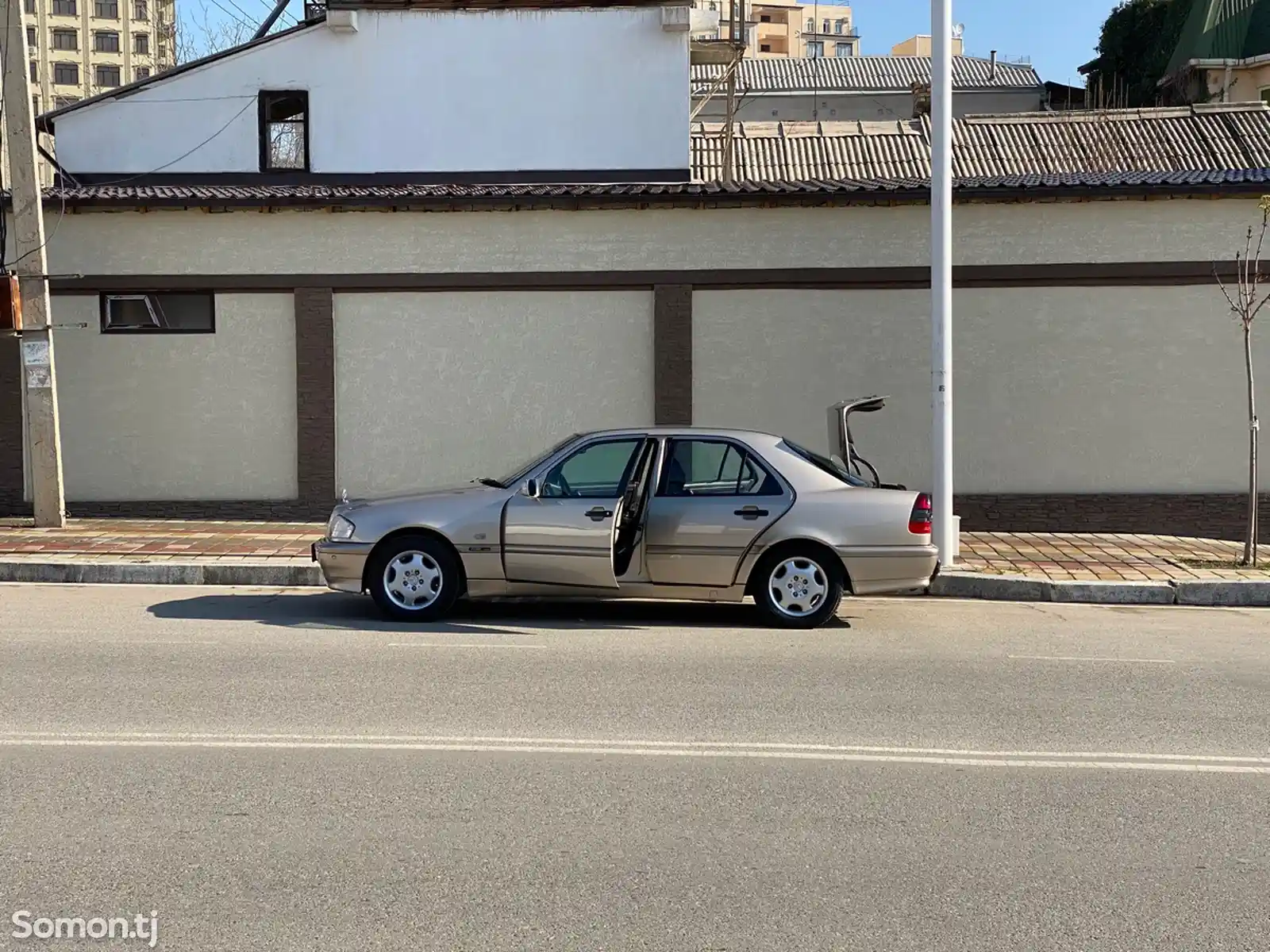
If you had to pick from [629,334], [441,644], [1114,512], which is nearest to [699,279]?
[629,334]

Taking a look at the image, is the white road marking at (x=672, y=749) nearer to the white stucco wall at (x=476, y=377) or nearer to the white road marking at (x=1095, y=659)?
the white road marking at (x=1095, y=659)

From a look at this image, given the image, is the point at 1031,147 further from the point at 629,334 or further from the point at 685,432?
the point at 685,432

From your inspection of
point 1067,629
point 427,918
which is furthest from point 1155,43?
point 427,918

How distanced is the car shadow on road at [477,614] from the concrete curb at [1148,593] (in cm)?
Result: 222

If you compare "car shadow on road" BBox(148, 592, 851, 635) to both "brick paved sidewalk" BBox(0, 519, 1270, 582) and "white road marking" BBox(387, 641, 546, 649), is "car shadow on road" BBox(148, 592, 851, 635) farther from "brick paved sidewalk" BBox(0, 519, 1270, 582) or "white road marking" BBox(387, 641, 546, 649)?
"brick paved sidewalk" BBox(0, 519, 1270, 582)

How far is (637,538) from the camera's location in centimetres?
1018

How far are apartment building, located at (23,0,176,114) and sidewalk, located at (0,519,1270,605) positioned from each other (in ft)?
292

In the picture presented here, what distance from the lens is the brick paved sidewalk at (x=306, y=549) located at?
Result: 12.7 m

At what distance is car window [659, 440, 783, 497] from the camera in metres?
10.3

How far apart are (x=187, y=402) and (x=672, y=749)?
446 inches

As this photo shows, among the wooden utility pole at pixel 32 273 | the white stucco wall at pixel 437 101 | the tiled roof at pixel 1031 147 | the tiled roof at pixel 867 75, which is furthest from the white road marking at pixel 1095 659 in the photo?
the tiled roof at pixel 867 75

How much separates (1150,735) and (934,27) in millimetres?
7988

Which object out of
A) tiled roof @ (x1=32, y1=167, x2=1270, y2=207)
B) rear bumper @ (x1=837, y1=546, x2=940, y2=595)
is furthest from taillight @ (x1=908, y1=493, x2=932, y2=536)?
tiled roof @ (x1=32, y1=167, x2=1270, y2=207)

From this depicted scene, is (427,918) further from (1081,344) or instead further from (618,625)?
(1081,344)
